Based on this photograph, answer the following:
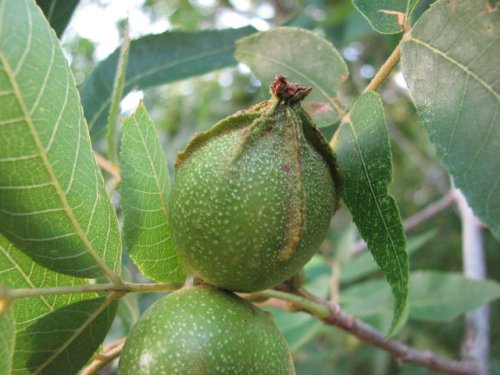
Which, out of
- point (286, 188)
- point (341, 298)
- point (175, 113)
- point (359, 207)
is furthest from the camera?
point (175, 113)

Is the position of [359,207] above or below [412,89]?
below

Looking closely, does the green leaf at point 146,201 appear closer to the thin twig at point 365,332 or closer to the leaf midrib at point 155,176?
the leaf midrib at point 155,176

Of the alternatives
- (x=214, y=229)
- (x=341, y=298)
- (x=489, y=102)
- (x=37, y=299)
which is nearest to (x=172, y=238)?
(x=214, y=229)

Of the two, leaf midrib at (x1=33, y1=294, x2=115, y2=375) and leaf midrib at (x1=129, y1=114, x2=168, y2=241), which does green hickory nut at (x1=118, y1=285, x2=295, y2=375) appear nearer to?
leaf midrib at (x1=33, y1=294, x2=115, y2=375)

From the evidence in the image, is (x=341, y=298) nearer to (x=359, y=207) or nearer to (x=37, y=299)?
(x=359, y=207)

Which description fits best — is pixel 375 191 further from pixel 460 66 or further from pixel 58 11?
pixel 58 11

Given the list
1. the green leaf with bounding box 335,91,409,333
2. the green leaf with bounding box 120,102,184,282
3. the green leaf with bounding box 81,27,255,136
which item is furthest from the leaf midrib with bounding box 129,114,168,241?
the green leaf with bounding box 81,27,255,136
